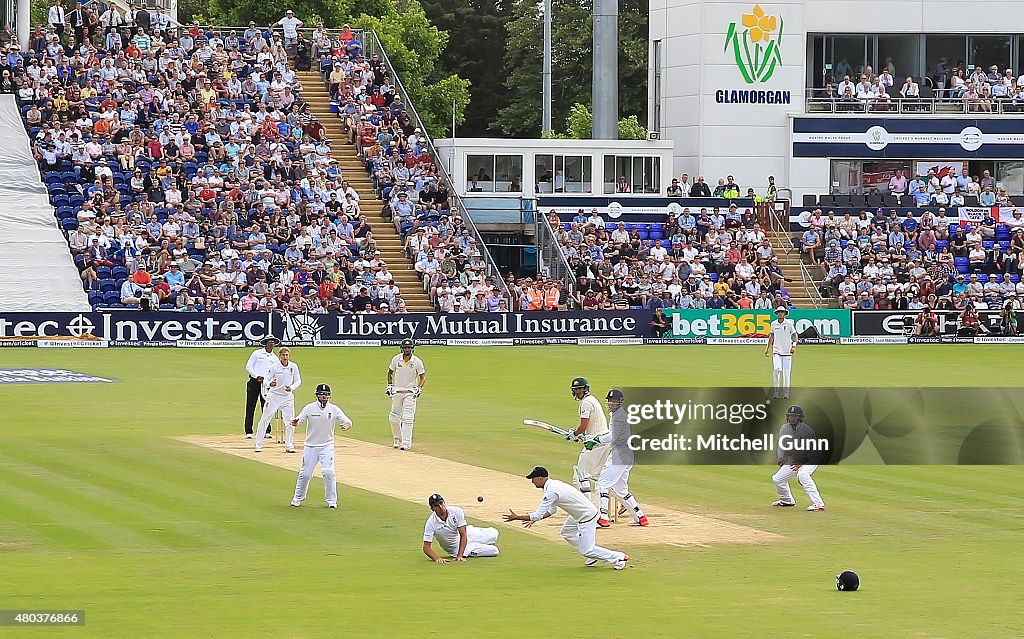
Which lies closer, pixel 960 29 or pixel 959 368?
pixel 959 368

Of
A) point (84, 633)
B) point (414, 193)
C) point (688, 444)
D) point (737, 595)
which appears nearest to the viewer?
point (84, 633)

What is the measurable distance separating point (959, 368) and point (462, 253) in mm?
16786

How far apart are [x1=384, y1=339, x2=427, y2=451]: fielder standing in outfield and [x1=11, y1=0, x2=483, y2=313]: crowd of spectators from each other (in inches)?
873

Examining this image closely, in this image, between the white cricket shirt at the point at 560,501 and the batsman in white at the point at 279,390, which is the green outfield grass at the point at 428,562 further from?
the batsman in white at the point at 279,390

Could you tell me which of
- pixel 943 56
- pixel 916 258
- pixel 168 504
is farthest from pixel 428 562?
pixel 943 56

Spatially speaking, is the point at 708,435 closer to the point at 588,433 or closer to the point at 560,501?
the point at 588,433

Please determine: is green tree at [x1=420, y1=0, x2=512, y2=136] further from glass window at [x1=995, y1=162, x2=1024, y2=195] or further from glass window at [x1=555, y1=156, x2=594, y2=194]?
glass window at [x1=995, y1=162, x2=1024, y2=195]

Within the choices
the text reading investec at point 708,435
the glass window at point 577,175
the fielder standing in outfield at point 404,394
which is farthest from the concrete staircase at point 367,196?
the text reading investec at point 708,435

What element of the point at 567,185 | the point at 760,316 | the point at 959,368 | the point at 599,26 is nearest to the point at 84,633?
the point at 959,368

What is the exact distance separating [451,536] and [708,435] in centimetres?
739

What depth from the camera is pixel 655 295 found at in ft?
163

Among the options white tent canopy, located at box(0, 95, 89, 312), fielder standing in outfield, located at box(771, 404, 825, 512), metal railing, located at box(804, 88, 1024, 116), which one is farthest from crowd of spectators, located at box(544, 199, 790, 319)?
fielder standing in outfield, located at box(771, 404, 825, 512)

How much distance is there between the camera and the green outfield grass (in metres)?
13.2

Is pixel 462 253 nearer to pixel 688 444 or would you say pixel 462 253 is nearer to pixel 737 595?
pixel 688 444
